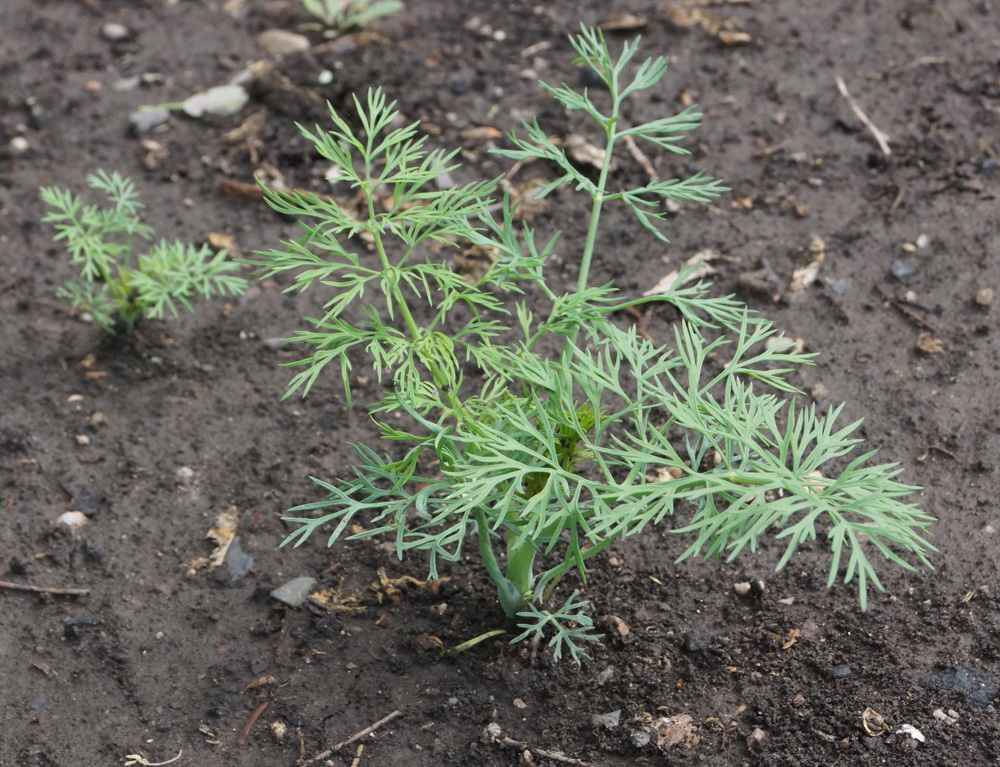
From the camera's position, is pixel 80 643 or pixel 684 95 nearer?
pixel 80 643

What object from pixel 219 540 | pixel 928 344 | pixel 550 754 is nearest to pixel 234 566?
pixel 219 540

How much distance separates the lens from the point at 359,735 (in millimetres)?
2311

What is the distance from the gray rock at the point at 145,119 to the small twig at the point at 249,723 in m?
2.89

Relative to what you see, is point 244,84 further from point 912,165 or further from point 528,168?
point 912,165

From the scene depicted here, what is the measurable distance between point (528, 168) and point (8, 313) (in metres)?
2.15

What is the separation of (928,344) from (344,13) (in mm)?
3290

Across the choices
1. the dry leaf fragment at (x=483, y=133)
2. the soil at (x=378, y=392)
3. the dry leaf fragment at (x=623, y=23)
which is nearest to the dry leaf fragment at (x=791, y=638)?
the soil at (x=378, y=392)

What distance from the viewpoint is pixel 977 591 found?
7.99 ft

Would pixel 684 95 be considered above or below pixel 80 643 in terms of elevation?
above

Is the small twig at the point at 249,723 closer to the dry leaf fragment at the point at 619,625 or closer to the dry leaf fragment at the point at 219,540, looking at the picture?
the dry leaf fragment at the point at 219,540

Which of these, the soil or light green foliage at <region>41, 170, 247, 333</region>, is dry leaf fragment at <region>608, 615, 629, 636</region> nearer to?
the soil

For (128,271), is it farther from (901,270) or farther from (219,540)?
(901,270)

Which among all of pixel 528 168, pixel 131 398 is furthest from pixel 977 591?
pixel 131 398

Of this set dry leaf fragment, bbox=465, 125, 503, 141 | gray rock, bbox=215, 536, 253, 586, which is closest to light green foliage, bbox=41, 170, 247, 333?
gray rock, bbox=215, 536, 253, 586
